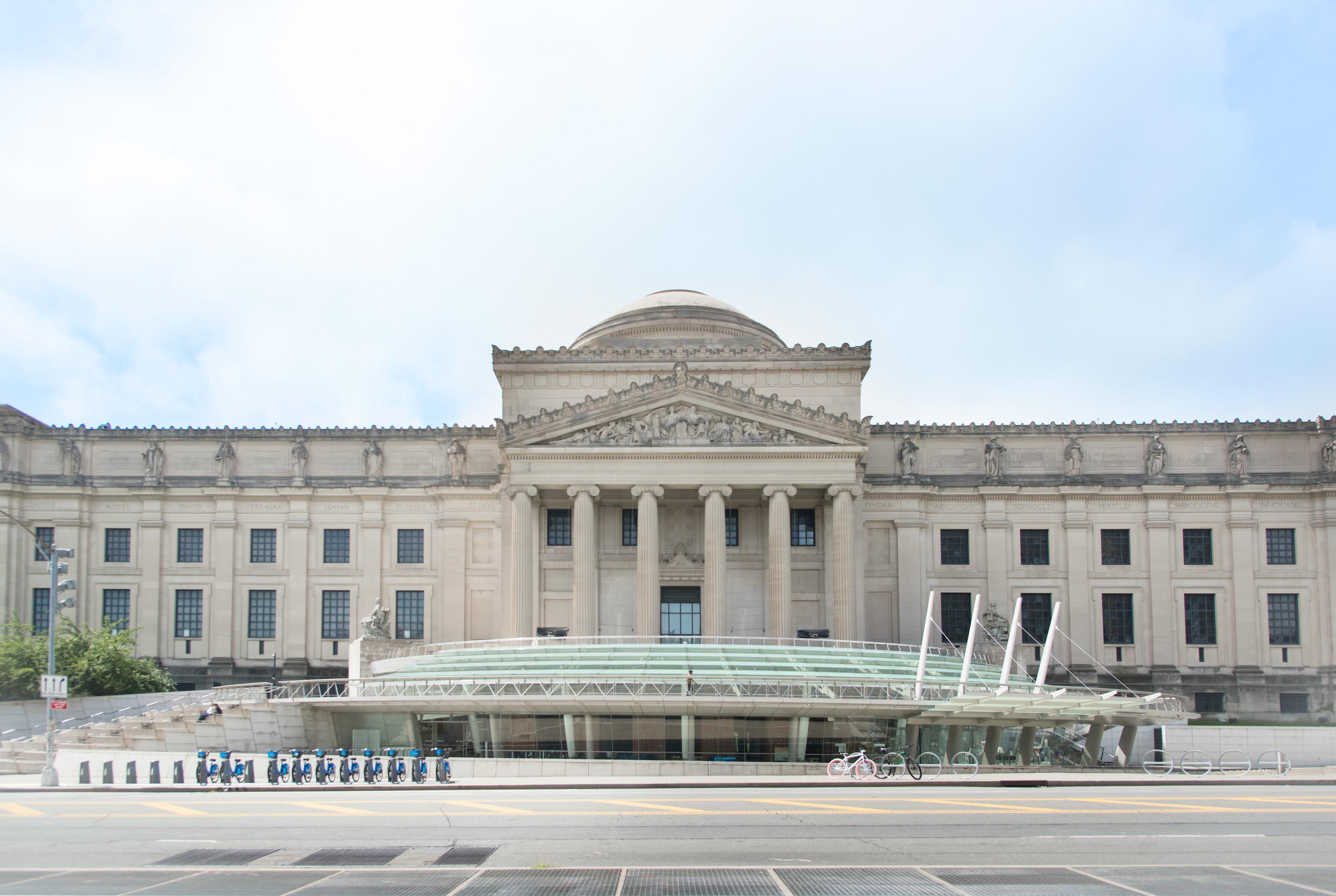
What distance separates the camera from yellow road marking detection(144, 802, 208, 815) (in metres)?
31.8

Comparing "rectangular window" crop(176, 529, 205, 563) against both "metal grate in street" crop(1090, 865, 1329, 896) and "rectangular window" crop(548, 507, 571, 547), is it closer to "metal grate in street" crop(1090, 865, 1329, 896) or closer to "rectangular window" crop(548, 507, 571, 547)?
"rectangular window" crop(548, 507, 571, 547)

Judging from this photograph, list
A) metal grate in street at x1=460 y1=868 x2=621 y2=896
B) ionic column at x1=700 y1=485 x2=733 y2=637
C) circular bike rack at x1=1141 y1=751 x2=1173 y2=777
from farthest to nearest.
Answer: ionic column at x1=700 y1=485 x2=733 y2=637
circular bike rack at x1=1141 y1=751 x2=1173 y2=777
metal grate in street at x1=460 y1=868 x2=621 y2=896

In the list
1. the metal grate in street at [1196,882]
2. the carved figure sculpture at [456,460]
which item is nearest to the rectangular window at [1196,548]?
the carved figure sculpture at [456,460]

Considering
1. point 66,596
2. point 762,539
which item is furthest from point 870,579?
point 66,596

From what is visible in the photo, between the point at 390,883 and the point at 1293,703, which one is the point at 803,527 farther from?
the point at 390,883

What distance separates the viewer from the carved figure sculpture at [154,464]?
73.1 metres

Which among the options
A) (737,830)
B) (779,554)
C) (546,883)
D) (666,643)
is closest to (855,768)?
(737,830)

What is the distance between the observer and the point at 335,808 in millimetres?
32688

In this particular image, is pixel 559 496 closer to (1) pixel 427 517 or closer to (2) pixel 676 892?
(1) pixel 427 517

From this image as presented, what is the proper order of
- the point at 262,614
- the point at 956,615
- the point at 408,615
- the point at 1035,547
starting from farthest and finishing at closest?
the point at 262,614, the point at 408,615, the point at 1035,547, the point at 956,615

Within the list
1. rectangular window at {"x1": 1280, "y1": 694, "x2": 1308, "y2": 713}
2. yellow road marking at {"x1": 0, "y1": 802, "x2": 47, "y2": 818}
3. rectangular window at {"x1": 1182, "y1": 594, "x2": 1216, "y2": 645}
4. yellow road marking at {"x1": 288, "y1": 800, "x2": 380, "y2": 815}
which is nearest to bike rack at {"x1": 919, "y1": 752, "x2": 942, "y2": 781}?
yellow road marking at {"x1": 288, "y1": 800, "x2": 380, "y2": 815}

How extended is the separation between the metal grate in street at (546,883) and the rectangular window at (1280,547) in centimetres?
6221

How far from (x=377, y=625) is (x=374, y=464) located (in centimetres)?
1375

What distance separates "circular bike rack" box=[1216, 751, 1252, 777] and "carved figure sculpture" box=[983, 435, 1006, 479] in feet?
84.7
